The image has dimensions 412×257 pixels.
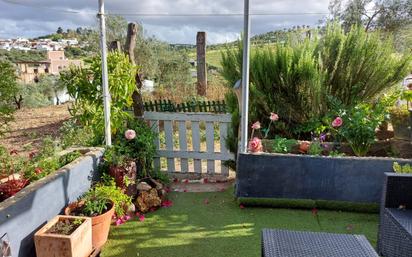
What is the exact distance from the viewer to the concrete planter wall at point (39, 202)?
6.51ft

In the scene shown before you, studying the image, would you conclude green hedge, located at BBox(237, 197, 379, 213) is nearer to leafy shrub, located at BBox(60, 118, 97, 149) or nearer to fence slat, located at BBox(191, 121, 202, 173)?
fence slat, located at BBox(191, 121, 202, 173)

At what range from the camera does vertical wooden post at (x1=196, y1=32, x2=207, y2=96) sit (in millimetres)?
7742

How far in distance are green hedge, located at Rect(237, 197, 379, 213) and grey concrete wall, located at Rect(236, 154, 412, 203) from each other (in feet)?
0.12

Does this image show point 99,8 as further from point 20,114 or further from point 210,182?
point 20,114

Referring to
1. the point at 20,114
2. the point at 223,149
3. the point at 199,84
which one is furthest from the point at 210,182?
the point at 20,114

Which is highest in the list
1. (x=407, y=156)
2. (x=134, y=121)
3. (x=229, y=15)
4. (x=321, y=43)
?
(x=229, y=15)

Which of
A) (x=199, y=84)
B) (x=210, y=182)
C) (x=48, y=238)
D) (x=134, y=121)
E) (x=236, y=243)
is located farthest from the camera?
(x=199, y=84)

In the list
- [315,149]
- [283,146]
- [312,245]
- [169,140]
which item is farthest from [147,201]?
[312,245]

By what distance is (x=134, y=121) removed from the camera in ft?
12.4

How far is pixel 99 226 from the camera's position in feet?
8.24

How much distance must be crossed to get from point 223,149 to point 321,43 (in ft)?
5.76

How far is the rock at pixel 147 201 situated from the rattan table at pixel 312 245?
1.65m

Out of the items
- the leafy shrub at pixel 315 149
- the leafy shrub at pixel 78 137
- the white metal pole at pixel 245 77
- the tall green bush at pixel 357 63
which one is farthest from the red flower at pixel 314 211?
the leafy shrub at pixel 78 137

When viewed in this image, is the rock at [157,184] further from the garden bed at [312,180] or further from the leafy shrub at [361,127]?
the leafy shrub at [361,127]
